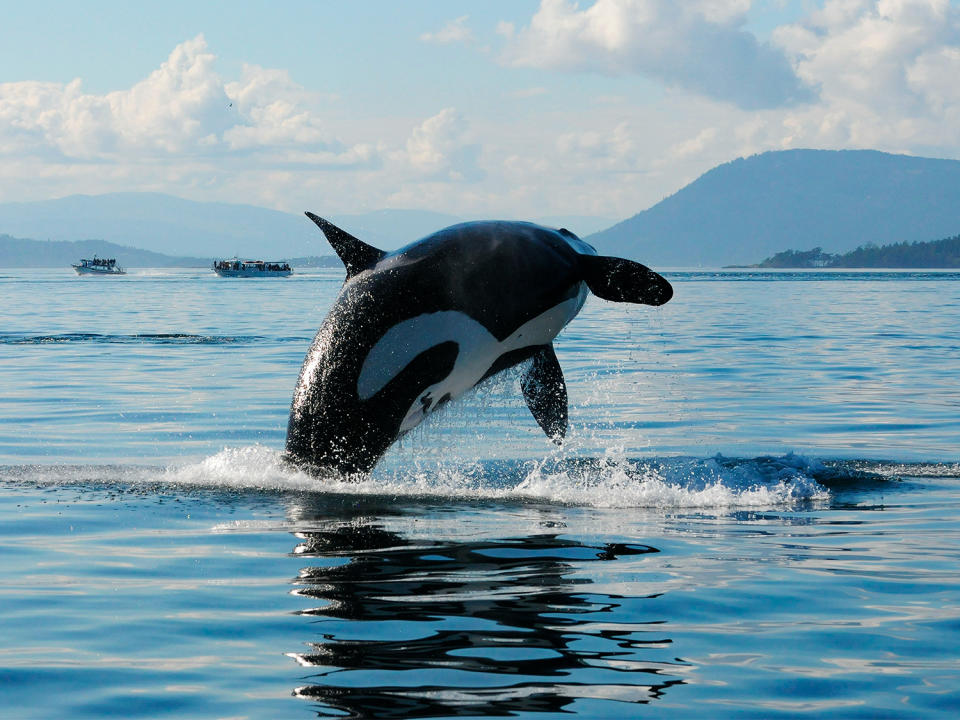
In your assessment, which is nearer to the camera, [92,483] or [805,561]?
[805,561]

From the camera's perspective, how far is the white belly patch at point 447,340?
11992 millimetres

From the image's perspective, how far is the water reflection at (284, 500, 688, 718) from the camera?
6.80 meters

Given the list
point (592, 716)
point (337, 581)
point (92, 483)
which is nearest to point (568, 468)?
point (92, 483)

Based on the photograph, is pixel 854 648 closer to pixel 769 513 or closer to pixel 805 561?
pixel 805 561

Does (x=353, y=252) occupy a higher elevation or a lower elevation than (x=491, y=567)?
higher

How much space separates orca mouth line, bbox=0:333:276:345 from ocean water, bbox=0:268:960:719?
18.2m

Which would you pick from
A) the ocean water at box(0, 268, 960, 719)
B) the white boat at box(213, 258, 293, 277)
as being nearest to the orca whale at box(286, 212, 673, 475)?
the ocean water at box(0, 268, 960, 719)

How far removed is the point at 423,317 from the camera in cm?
1203

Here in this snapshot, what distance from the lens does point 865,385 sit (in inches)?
1050

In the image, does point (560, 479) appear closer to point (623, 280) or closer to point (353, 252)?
point (623, 280)

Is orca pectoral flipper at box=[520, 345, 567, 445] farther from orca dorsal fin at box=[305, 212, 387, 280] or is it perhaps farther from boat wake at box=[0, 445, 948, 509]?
orca dorsal fin at box=[305, 212, 387, 280]

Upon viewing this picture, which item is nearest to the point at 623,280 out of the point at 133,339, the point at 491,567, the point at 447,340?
the point at 447,340

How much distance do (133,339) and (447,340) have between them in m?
32.7

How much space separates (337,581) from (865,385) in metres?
19.5
